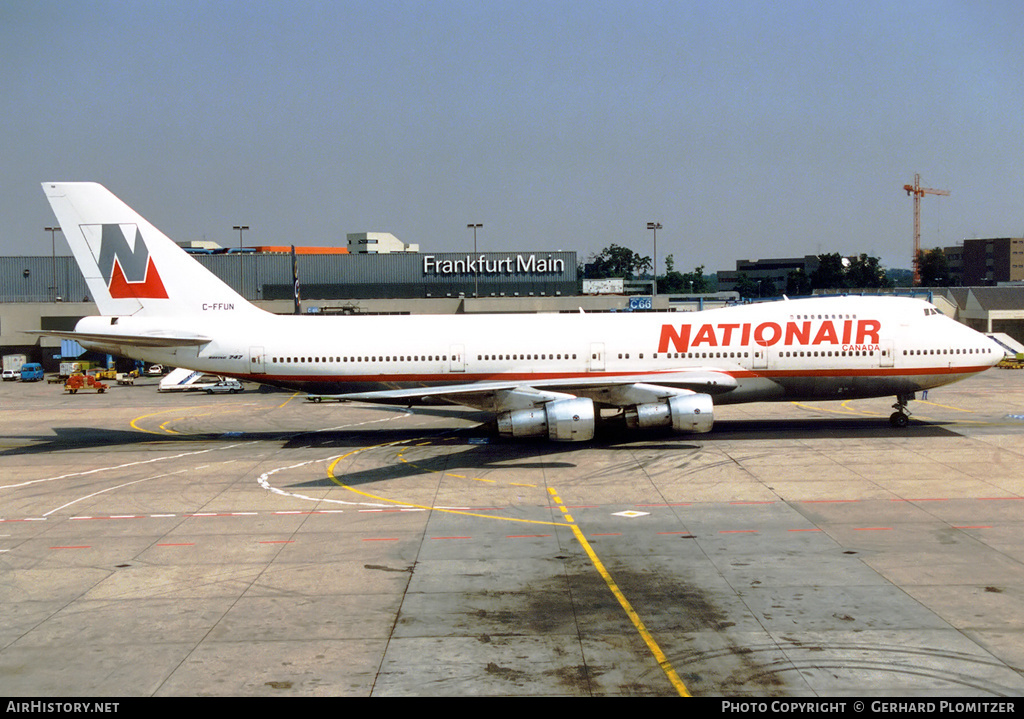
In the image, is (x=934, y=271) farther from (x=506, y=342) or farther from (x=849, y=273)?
(x=506, y=342)

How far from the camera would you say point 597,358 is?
37.2 metres

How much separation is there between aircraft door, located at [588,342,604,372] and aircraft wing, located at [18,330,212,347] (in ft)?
57.5

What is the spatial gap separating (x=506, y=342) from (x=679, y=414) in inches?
349

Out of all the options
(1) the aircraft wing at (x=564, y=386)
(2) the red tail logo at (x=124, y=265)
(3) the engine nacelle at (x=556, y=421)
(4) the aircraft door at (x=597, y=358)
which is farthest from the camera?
(2) the red tail logo at (x=124, y=265)

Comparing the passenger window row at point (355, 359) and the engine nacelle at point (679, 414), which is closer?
the engine nacelle at point (679, 414)

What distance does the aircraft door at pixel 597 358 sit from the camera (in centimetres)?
3716

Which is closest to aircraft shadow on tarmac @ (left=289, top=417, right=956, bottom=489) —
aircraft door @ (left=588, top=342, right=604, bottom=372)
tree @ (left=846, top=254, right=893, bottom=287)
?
aircraft door @ (left=588, top=342, right=604, bottom=372)

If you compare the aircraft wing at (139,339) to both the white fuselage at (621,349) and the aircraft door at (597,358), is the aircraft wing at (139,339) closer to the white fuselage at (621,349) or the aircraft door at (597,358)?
the white fuselage at (621,349)

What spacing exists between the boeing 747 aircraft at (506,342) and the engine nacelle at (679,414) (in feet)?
5.03

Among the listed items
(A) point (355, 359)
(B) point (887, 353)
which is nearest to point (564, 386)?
(A) point (355, 359)

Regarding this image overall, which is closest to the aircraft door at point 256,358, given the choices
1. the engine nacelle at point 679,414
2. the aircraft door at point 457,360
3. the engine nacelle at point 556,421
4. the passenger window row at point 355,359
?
the passenger window row at point 355,359
